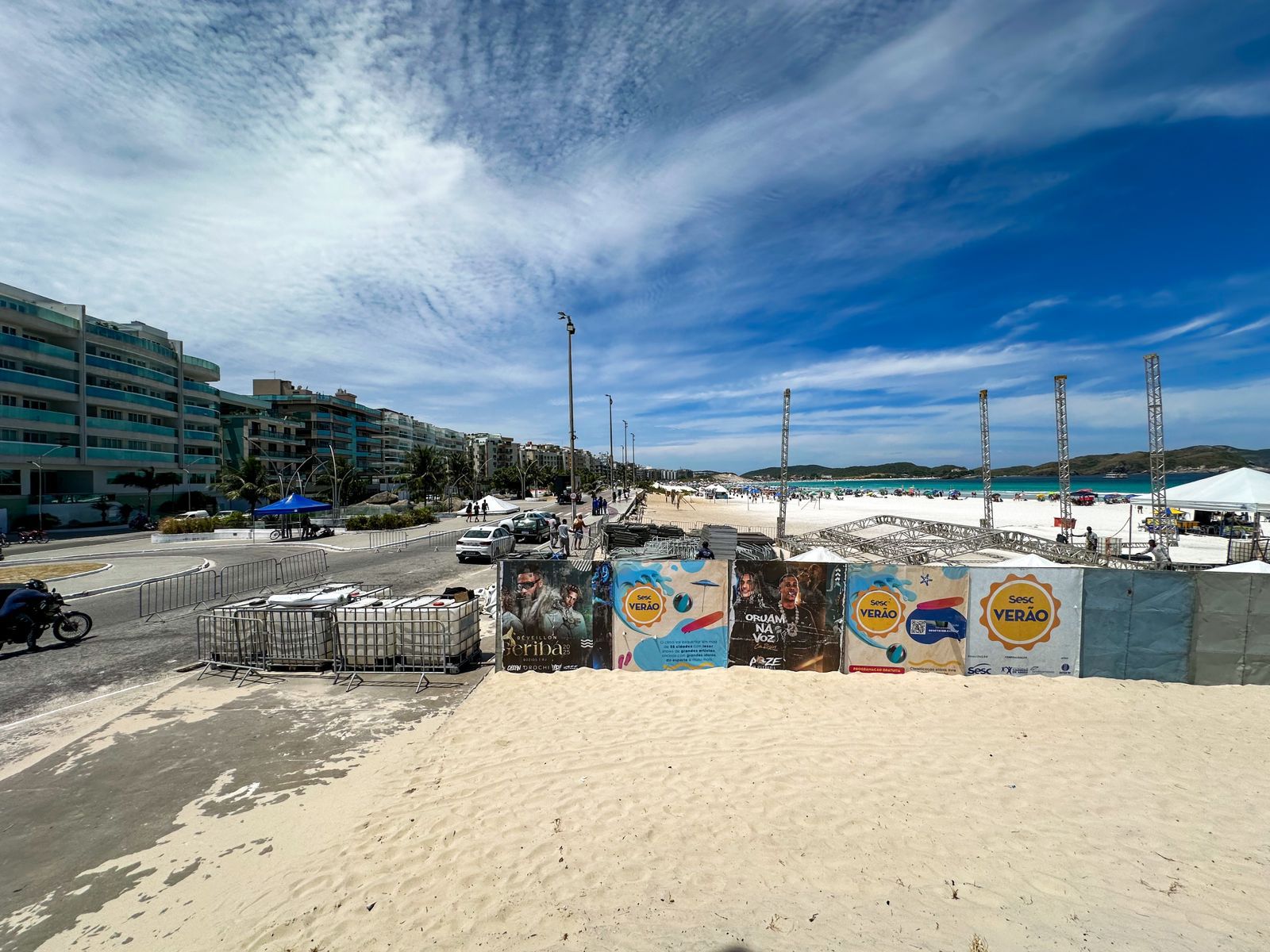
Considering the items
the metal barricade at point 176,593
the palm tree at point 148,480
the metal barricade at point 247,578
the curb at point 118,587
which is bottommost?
the metal barricade at point 247,578

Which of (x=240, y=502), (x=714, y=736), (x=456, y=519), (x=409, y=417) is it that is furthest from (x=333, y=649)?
(x=409, y=417)

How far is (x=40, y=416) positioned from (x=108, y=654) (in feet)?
154

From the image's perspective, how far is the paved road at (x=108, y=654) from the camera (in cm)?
883

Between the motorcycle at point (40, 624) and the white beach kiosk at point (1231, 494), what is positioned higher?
the white beach kiosk at point (1231, 494)

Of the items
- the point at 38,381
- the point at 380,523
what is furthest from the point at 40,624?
the point at 38,381

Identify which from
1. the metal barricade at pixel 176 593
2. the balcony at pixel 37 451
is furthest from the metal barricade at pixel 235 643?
the balcony at pixel 37 451

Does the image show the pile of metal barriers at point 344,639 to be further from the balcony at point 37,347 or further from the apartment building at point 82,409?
the balcony at point 37,347

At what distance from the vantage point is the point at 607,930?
4.07 metres

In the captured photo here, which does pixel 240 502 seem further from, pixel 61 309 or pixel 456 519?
pixel 456 519

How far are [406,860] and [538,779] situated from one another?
1.63 m

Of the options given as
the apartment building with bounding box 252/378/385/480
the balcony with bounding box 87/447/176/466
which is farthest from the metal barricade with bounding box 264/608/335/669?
the apartment building with bounding box 252/378/385/480

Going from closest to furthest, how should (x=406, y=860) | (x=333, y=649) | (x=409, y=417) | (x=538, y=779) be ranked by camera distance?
(x=406, y=860)
(x=538, y=779)
(x=333, y=649)
(x=409, y=417)

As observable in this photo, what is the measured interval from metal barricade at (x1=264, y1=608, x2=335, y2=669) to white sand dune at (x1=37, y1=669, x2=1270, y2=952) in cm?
346

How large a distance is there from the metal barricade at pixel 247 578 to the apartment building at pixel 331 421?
2579 inches
